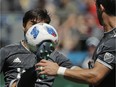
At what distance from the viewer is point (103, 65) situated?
4.77 meters

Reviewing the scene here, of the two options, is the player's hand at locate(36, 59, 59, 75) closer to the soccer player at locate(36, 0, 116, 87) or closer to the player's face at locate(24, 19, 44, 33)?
the soccer player at locate(36, 0, 116, 87)

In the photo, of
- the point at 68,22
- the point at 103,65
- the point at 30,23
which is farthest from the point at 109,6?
the point at 68,22

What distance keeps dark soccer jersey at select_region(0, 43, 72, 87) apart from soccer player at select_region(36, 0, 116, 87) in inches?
43.5

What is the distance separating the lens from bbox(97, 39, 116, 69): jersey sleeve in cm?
477

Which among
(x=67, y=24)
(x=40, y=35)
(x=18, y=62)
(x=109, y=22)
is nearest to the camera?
(x=109, y=22)

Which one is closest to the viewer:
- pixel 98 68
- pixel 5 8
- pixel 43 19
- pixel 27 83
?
pixel 98 68

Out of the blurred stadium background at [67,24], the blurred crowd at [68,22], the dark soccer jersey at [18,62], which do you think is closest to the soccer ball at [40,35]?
the dark soccer jersey at [18,62]

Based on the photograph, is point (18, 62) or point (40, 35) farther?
point (18, 62)

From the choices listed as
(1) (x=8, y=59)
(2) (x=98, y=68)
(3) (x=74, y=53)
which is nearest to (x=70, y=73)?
(2) (x=98, y=68)

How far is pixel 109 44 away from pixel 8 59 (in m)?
1.58

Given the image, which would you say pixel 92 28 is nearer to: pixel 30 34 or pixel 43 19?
pixel 43 19

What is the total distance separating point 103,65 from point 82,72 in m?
0.21

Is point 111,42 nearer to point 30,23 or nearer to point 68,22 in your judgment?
point 30,23

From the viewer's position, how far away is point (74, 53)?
11031 mm
